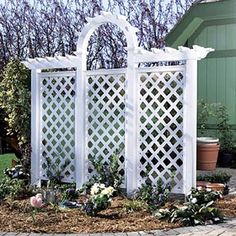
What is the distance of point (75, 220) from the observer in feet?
15.7

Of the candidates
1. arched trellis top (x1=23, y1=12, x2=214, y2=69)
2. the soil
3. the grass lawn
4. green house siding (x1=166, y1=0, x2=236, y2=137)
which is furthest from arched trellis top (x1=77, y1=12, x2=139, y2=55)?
green house siding (x1=166, y1=0, x2=236, y2=137)

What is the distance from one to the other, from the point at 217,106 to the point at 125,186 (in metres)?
4.22

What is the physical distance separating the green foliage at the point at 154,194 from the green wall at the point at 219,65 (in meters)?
4.53

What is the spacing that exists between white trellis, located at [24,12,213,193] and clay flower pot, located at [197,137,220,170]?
284 centimetres

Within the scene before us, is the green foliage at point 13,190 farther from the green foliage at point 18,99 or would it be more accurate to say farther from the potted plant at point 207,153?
the potted plant at point 207,153

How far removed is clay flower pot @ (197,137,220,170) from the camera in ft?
29.4

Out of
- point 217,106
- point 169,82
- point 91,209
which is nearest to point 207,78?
point 217,106

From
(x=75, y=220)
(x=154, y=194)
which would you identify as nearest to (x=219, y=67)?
(x=154, y=194)

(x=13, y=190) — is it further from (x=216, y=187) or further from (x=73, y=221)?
(x=216, y=187)

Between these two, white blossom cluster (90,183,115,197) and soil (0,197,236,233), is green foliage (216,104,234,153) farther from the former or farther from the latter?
white blossom cluster (90,183,115,197)

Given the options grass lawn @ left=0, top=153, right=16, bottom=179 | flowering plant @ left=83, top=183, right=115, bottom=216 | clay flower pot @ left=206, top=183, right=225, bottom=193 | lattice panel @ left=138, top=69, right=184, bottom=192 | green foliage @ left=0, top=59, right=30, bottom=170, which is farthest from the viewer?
grass lawn @ left=0, top=153, right=16, bottom=179

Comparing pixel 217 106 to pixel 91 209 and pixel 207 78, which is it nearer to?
pixel 207 78

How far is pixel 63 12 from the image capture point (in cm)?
1493

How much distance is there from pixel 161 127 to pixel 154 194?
3.23 feet
